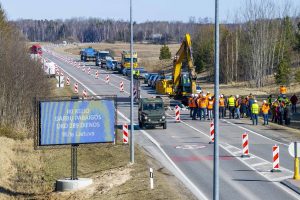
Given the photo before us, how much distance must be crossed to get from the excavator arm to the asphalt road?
3.81 metres

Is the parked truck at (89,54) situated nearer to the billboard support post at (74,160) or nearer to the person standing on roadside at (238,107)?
the person standing on roadside at (238,107)

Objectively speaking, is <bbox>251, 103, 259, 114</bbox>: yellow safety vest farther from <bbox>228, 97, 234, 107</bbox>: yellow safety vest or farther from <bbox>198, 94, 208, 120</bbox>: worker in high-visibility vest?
<bbox>198, 94, 208, 120</bbox>: worker in high-visibility vest

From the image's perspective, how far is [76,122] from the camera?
28922 millimetres

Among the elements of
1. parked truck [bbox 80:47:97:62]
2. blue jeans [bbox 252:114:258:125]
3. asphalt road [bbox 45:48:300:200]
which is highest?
parked truck [bbox 80:47:97:62]

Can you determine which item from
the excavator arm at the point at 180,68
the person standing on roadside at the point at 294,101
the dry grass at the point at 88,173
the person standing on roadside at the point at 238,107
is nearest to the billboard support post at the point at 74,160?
the dry grass at the point at 88,173

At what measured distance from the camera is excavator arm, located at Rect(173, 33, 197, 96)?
2199 inches

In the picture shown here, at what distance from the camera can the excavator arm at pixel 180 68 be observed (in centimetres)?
5585

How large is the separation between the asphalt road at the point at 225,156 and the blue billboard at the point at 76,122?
11.1 feet

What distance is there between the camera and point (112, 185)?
2881 cm

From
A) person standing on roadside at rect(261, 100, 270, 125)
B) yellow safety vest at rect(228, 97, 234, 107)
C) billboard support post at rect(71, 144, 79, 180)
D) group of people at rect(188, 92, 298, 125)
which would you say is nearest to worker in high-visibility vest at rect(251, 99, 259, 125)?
group of people at rect(188, 92, 298, 125)

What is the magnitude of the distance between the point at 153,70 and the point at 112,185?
82.7 m

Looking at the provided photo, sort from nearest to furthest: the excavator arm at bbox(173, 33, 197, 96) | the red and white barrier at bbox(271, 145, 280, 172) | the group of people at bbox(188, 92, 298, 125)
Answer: the red and white barrier at bbox(271, 145, 280, 172) < the group of people at bbox(188, 92, 298, 125) < the excavator arm at bbox(173, 33, 197, 96)

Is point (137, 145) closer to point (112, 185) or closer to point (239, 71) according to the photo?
point (112, 185)

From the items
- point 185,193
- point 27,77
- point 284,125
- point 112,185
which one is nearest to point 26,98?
point 27,77
